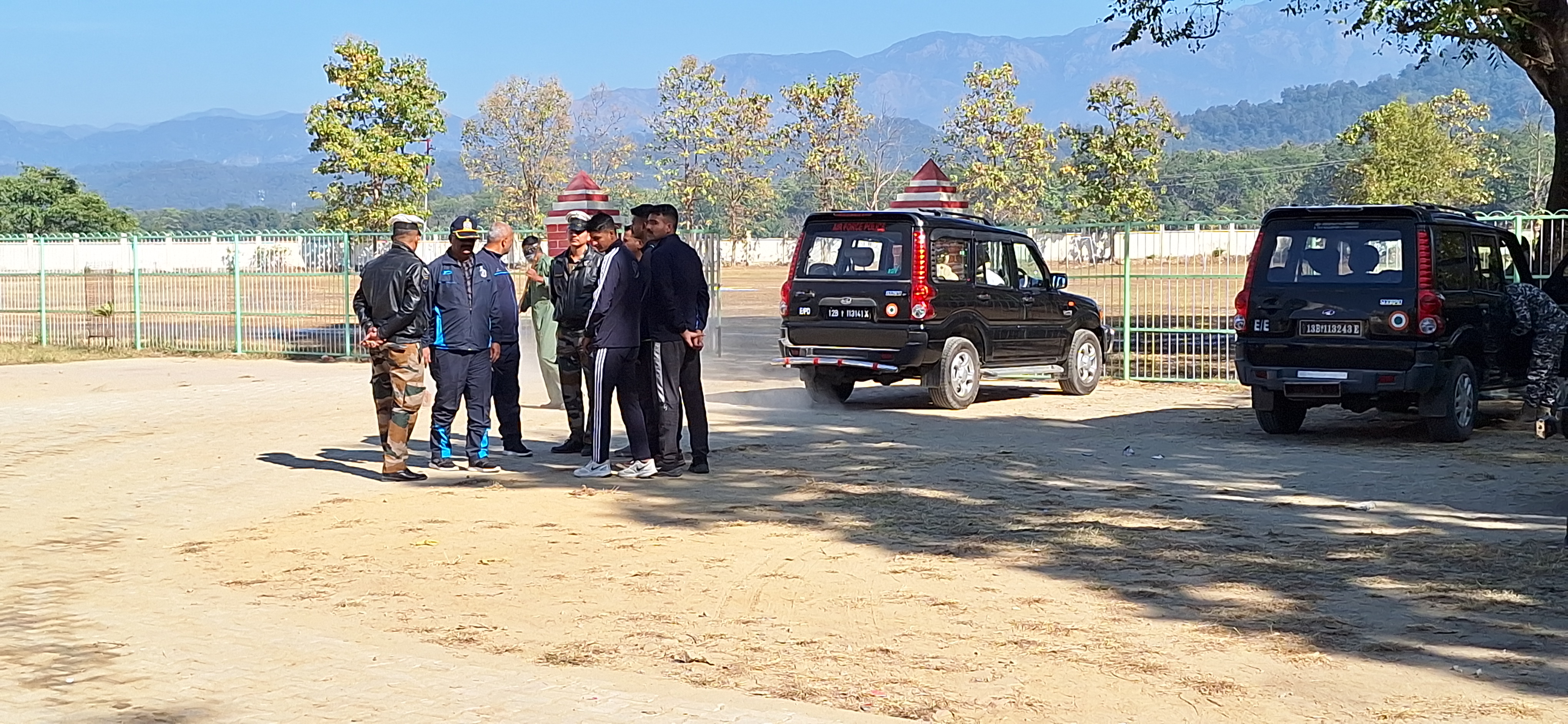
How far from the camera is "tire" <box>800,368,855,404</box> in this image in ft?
Answer: 54.6

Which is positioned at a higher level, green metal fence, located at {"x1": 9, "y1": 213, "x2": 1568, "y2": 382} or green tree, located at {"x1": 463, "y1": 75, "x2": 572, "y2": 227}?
green tree, located at {"x1": 463, "y1": 75, "x2": 572, "y2": 227}

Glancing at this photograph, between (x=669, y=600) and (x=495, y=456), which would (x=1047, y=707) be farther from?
(x=495, y=456)

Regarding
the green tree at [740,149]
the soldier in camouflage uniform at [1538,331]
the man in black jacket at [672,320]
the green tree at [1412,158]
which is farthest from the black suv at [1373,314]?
the green tree at [740,149]

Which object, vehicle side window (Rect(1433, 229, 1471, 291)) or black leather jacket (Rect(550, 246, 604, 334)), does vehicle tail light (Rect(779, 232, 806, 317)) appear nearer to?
black leather jacket (Rect(550, 246, 604, 334))

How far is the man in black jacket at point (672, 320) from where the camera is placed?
11055mm

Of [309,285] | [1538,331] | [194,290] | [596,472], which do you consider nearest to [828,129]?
[194,290]

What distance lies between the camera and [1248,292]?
13430 mm

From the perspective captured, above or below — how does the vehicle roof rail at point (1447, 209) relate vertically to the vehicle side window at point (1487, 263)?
above

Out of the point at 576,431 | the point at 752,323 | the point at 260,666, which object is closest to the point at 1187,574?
the point at 260,666

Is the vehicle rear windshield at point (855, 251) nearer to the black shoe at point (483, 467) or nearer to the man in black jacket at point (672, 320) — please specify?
the man in black jacket at point (672, 320)

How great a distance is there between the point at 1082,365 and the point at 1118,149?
44967 millimetres

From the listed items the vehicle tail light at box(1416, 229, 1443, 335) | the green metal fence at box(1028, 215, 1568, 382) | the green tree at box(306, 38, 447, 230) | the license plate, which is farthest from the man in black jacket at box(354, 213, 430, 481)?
the green tree at box(306, 38, 447, 230)

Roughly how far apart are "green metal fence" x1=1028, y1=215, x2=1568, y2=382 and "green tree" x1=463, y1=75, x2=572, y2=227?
155 ft

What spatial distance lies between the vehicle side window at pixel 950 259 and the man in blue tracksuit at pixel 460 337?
5249mm
